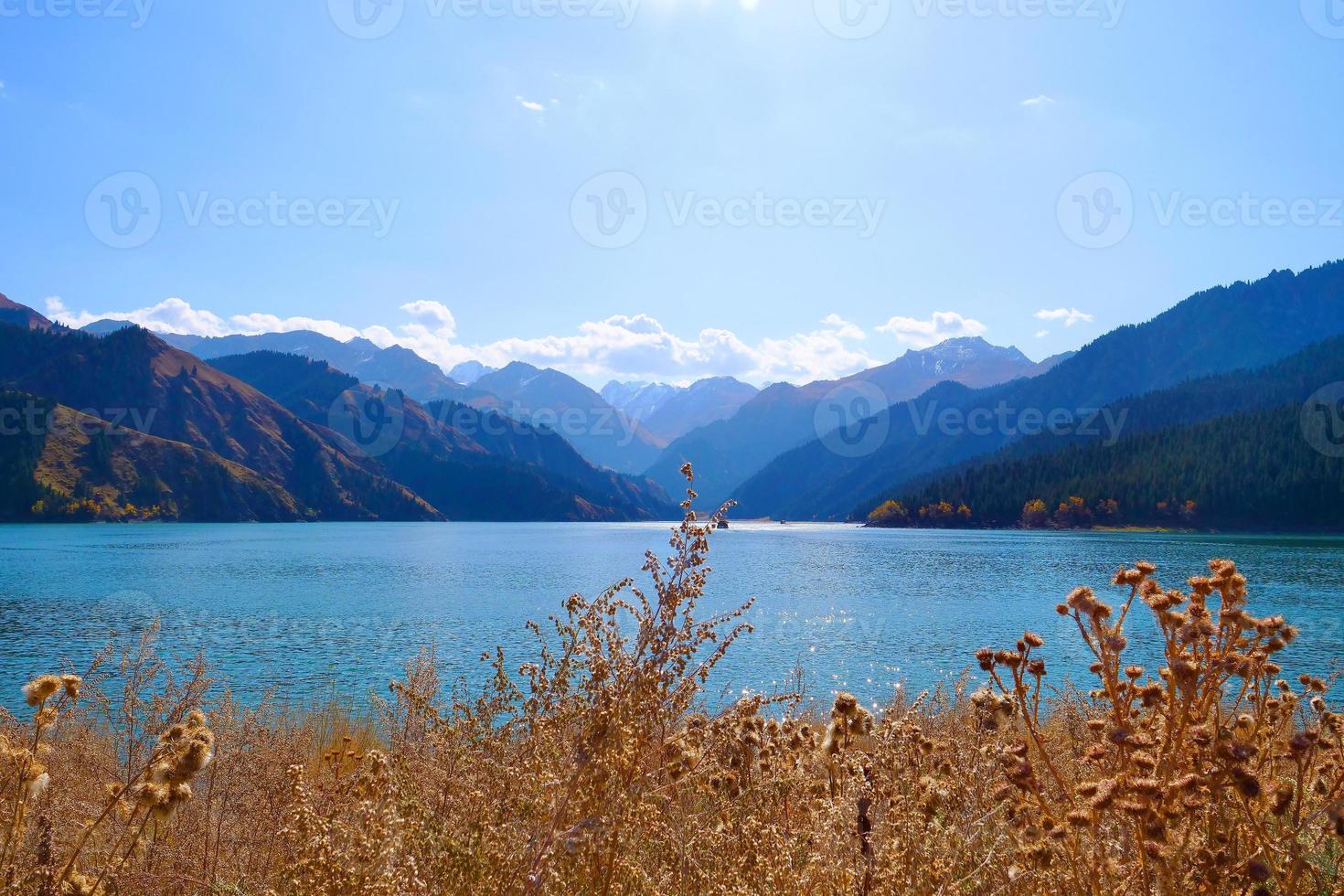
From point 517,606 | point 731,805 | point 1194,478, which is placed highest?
point 1194,478

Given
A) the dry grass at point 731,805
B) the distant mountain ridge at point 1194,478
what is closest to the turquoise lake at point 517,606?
the dry grass at point 731,805

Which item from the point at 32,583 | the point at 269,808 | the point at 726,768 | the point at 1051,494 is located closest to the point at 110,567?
the point at 32,583

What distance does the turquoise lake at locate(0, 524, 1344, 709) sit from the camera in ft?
85.9

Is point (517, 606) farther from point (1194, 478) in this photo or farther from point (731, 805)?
point (1194, 478)

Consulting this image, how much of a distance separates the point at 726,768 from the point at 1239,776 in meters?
3.21

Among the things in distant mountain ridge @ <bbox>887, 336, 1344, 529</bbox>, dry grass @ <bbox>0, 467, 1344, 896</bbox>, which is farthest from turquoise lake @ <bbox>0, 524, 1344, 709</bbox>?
distant mountain ridge @ <bbox>887, 336, 1344, 529</bbox>

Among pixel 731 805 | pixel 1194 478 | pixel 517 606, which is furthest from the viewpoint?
pixel 1194 478

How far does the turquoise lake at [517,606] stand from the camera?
2619cm

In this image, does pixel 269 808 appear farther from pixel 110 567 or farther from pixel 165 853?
pixel 110 567

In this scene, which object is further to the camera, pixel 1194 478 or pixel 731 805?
pixel 1194 478

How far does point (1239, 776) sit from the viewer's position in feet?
7.81

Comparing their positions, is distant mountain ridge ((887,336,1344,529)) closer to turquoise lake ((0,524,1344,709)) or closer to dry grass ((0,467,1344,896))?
turquoise lake ((0,524,1344,709))

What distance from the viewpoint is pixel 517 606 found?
43.1 m

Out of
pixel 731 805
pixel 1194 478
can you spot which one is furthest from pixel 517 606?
pixel 1194 478
